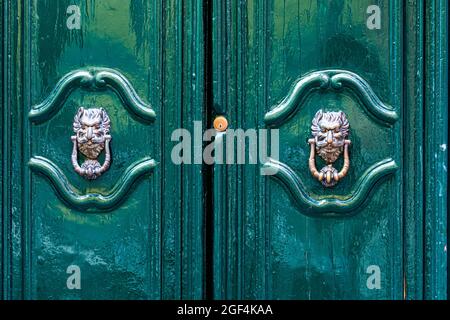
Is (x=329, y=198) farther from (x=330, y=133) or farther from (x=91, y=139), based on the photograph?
(x=91, y=139)

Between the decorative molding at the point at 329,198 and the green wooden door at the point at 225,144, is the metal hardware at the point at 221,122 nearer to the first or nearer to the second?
the green wooden door at the point at 225,144

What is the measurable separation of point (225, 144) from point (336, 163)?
0.34 meters

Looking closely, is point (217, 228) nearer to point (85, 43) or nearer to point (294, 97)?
point (294, 97)

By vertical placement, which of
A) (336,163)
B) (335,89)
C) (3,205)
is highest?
(335,89)

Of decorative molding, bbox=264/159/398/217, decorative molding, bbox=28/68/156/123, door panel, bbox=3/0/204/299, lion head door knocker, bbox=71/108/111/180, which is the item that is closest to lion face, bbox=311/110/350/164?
decorative molding, bbox=264/159/398/217

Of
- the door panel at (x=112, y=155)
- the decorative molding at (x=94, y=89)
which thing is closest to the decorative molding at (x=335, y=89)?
the door panel at (x=112, y=155)

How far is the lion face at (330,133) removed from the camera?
2176 millimetres

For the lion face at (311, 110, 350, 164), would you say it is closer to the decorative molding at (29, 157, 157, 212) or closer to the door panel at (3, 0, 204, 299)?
the door panel at (3, 0, 204, 299)

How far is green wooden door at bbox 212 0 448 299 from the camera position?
2158 millimetres

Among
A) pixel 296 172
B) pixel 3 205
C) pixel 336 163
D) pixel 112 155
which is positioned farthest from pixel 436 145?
pixel 3 205

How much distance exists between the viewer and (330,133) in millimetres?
2178

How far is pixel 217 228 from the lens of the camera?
7.23 ft

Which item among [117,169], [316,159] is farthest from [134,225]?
[316,159]

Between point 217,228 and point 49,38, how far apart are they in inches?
31.2
